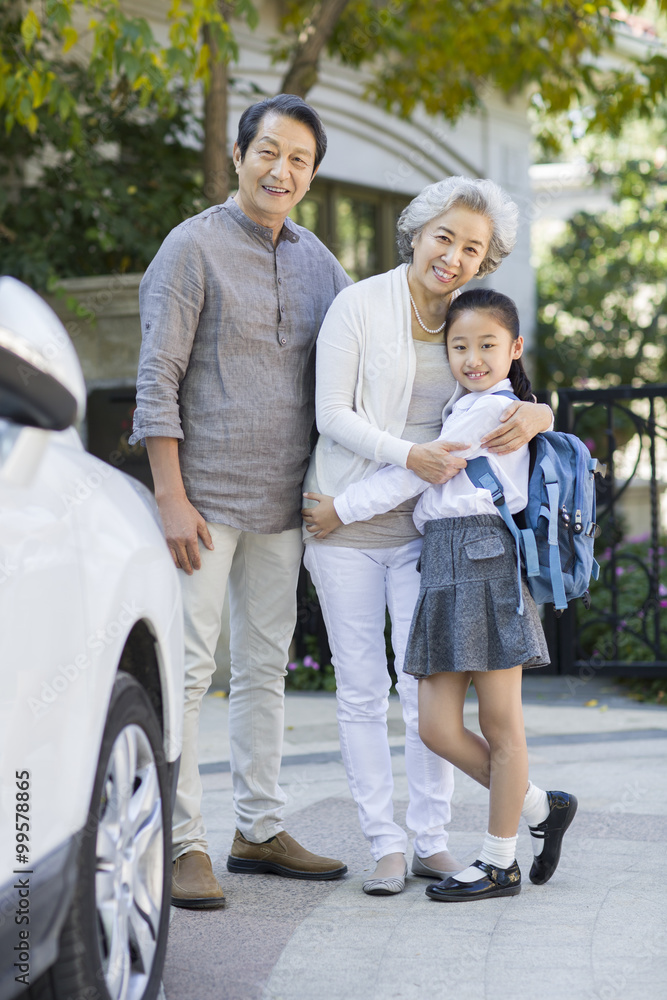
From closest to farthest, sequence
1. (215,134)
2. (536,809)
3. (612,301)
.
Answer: (536,809) → (215,134) → (612,301)

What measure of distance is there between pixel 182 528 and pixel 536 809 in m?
1.20

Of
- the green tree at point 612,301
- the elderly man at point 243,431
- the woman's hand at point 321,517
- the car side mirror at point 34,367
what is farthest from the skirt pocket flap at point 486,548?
the green tree at point 612,301

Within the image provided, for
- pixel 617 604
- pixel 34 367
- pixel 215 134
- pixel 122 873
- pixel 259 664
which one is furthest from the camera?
pixel 215 134

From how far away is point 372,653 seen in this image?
3.18 m

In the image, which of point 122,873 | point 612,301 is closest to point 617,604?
point 122,873

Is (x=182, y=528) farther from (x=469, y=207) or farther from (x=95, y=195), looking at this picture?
(x=95, y=195)

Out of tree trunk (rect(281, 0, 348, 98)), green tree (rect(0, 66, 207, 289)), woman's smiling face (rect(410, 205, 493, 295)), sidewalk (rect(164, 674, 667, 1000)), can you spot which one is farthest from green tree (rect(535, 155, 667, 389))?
woman's smiling face (rect(410, 205, 493, 295))

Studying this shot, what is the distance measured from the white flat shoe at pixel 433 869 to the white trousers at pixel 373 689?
31 millimetres

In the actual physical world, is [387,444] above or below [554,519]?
above

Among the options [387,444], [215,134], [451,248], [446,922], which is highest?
[215,134]

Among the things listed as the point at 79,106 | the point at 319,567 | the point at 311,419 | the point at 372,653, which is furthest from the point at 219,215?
the point at 79,106

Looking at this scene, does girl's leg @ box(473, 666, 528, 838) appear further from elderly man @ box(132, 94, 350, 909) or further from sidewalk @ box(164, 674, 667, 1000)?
elderly man @ box(132, 94, 350, 909)

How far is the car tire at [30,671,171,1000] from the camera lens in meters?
1.83

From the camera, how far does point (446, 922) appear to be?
2826 millimetres
